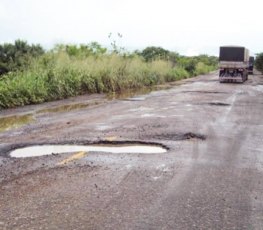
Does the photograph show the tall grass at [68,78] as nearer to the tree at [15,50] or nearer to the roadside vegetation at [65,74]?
the roadside vegetation at [65,74]

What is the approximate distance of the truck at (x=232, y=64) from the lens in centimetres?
3566

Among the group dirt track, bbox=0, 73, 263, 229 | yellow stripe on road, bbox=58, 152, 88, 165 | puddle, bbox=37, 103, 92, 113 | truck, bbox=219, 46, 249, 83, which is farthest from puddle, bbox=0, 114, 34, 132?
truck, bbox=219, 46, 249, 83

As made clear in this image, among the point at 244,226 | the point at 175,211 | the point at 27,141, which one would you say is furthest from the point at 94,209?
the point at 27,141

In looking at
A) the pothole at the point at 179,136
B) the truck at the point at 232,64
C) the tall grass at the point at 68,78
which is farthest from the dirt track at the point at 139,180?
the truck at the point at 232,64

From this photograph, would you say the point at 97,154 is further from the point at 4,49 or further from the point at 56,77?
the point at 4,49

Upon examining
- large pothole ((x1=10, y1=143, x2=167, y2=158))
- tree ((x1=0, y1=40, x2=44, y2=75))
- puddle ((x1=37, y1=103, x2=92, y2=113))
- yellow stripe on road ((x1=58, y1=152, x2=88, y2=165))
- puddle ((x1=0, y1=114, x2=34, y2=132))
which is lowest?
puddle ((x1=37, y1=103, x2=92, y2=113))

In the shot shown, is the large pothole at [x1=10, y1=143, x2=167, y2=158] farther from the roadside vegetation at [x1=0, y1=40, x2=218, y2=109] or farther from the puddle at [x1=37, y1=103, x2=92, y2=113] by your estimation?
the roadside vegetation at [x1=0, y1=40, x2=218, y2=109]

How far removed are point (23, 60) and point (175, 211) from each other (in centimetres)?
1801

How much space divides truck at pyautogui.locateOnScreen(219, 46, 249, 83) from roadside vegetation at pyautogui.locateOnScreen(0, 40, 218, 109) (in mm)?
5720

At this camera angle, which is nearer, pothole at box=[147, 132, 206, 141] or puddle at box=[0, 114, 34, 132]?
pothole at box=[147, 132, 206, 141]

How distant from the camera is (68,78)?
20.0 m

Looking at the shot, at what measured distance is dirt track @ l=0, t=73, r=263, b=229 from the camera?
4449 mm

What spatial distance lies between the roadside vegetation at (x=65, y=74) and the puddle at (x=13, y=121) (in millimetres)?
2546

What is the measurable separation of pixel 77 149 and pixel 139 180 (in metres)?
2.25
